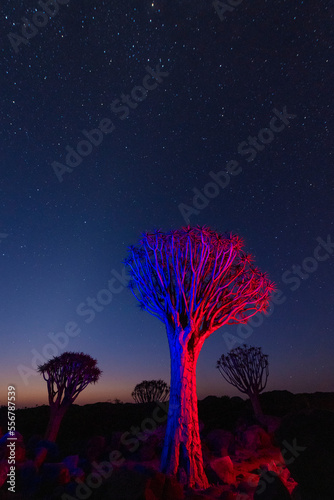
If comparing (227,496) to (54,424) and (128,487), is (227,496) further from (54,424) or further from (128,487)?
(54,424)

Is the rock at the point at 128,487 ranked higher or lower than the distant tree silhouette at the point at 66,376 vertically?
lower

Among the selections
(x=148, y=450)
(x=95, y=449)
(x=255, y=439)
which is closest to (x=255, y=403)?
(x=255, y=439)

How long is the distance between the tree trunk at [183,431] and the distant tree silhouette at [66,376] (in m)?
6.22

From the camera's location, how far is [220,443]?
10375 millimetres

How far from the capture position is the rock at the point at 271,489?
2.54m

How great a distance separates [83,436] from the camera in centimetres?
1399

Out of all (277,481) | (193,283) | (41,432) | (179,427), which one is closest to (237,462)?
(179,427)

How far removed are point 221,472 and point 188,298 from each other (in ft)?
12.4

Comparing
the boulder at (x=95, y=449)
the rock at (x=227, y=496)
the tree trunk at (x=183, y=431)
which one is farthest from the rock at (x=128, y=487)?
the boulder at (x=95, y=449)

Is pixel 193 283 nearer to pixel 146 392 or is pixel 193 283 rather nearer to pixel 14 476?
pixel 14 476

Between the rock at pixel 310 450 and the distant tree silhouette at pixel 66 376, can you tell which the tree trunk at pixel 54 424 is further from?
the rock at pixel 310 450

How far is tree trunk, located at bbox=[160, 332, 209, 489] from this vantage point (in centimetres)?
686

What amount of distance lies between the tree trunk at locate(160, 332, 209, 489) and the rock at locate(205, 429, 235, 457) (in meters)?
3.42

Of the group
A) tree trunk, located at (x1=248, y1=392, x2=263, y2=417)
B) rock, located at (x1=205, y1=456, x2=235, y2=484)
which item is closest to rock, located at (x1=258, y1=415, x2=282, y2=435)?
tree trunk, located at (x1=248, y1=392, x2=263, y2=417)
